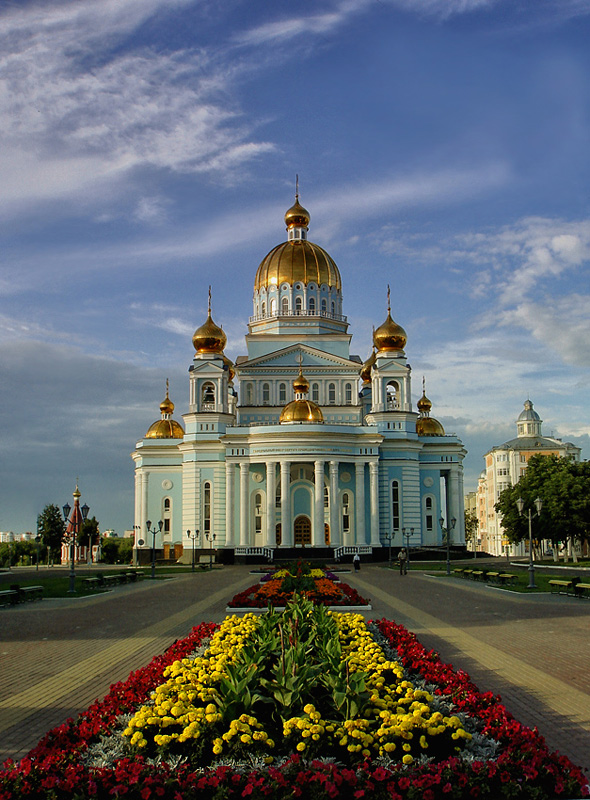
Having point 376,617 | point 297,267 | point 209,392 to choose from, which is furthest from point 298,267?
point 376,617

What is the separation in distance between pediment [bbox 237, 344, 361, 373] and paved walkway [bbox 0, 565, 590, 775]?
39.2m

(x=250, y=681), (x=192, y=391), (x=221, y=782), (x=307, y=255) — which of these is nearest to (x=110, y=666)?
(x=250, y=681)

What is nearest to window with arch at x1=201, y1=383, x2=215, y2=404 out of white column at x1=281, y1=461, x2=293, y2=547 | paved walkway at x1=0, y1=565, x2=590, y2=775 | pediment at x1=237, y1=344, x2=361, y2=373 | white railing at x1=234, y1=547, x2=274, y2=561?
pediment at x1=237, y1=344, x2=361, y2=373

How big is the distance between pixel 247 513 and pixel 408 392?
58.0 feet

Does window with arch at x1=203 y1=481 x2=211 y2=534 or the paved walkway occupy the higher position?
window with arch at x1=203 y1=481 x2=211 y2=534

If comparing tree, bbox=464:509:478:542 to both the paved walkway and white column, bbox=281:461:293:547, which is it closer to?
white column, bbox=281:461:293:547

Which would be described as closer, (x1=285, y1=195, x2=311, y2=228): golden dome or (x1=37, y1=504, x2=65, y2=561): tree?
(x1=285, y1=195, x2=311, y2=228): golden dome

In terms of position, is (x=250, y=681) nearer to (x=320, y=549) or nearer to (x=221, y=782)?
(x=221, y=782)

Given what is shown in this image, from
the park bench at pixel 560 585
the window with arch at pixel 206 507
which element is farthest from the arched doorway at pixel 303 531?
the park bench at pixel 560 585

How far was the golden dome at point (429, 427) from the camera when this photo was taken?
74812 mm

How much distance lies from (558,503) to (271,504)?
67.9 feet

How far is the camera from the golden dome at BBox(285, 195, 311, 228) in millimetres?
77375

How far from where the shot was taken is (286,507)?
61.6 meters

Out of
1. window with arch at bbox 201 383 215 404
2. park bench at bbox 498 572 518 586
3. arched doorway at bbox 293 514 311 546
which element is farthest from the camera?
window with arch at bbox 201 383 215 404
